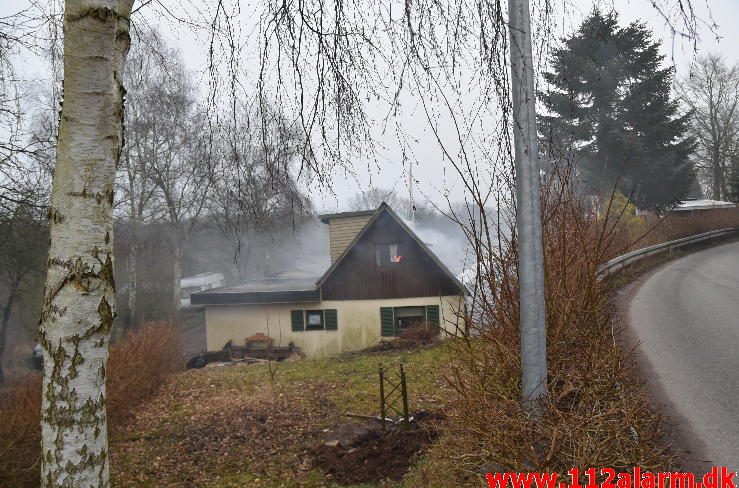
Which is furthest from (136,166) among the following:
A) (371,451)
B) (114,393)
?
(371,451)

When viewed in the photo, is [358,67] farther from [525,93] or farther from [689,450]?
[689,450]

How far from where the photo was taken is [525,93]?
9.52ft

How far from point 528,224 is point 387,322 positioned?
15.6 m

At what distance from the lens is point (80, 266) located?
254cm

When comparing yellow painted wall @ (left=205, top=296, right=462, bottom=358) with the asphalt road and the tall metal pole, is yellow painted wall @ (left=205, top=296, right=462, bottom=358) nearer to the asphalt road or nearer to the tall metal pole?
the asphalt road

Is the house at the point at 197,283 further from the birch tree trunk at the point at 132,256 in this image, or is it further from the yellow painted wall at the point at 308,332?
the yellow painted wall at the point at 308,332

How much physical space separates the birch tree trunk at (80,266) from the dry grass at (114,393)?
160 inches

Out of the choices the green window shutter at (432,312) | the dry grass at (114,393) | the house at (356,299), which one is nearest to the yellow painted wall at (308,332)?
the house at (356,299)

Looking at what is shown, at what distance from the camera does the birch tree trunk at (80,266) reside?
2.50 metres

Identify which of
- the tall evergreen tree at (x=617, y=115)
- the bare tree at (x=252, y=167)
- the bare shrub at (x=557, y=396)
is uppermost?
the tall evergreen tree at (x=617, y=115)

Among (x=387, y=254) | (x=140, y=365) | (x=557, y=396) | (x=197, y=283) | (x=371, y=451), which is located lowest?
(x=371, y=451)

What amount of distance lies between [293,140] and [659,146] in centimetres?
2038

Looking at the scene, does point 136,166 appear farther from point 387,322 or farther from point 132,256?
point 387,322

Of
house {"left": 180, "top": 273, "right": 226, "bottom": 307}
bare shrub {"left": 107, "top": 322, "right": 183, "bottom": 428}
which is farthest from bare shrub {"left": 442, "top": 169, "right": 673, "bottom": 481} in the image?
house {"left": 180, "top": 273, "right": 226, "bottom": 307}
